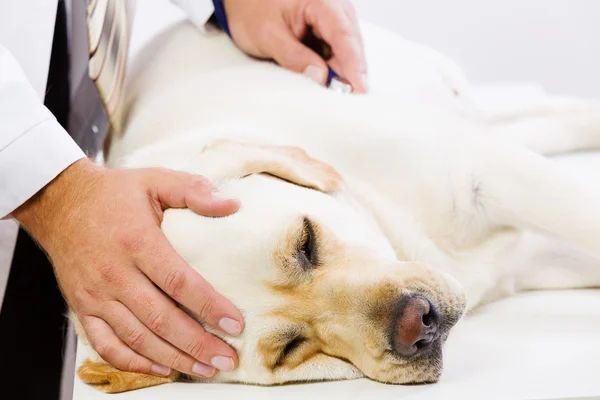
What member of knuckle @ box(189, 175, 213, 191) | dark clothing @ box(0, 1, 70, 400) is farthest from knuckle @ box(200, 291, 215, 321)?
dark clothing @ box(0, 1, 70, 400)

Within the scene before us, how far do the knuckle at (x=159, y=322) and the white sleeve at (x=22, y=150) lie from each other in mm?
422

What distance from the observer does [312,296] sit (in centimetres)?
142

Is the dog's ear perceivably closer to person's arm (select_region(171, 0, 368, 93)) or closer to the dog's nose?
the dog's nose

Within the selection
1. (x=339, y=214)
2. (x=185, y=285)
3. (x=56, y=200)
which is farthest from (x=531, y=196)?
(x=56, y=200)

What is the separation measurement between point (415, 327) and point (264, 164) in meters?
0.49

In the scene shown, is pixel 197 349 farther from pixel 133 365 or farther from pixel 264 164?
pixel 264 164

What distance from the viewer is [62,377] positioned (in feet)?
6.73

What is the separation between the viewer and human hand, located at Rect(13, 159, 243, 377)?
1.35 m

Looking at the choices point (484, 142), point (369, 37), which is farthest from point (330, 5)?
point (484, 142)

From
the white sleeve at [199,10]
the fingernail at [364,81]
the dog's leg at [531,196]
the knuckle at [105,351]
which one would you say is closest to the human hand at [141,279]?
the knuckle at [105,351]

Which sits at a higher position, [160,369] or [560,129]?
[160,369]

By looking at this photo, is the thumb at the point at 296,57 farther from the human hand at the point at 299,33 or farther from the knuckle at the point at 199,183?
the knuckle at the point at 199,183

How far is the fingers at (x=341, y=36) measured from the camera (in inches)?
82.7

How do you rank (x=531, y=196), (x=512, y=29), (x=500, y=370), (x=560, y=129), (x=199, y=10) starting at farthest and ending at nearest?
(x=512, y=29), (x=560, y=129), (x=199, y=10), (x=531, y=196), (x=500, y=370)
